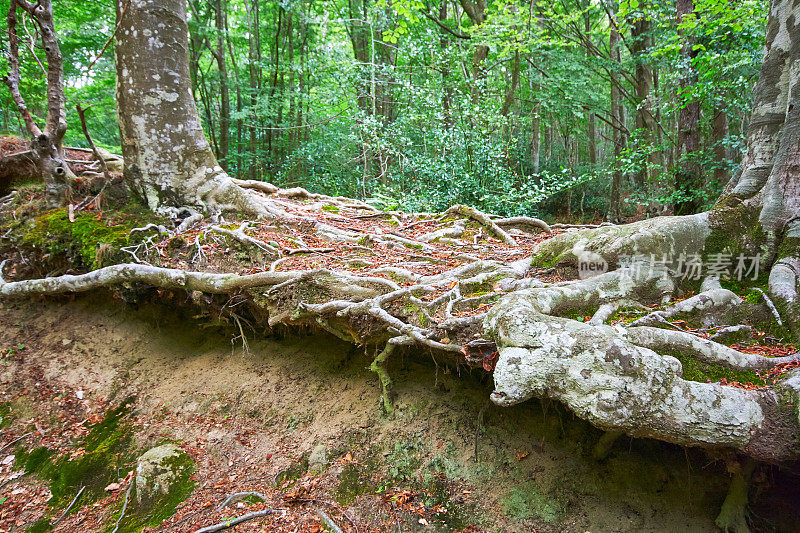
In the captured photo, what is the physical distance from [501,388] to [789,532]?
2.03m

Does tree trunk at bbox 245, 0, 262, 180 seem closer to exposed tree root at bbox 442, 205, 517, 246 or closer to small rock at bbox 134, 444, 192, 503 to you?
exposed tree root at bbox 442, 205, 517, 246

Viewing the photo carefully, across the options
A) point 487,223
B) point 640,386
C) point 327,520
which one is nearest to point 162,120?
point 487,223

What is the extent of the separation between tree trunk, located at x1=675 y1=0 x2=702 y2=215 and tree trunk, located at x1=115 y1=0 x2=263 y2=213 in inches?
267

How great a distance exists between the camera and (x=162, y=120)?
4.77 meters

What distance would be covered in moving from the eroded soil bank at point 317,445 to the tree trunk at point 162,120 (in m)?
1.49

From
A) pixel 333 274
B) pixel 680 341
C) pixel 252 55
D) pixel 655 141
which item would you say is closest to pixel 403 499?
pixel 333 274

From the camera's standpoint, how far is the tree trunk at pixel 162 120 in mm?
4652

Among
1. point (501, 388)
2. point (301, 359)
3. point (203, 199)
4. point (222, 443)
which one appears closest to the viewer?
point (501, 388)

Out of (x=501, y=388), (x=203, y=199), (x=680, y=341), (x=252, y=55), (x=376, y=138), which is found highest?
(x=252, y=55)

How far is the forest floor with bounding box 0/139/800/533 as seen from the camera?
2811mm

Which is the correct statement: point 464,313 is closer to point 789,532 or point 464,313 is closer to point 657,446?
point 657,446

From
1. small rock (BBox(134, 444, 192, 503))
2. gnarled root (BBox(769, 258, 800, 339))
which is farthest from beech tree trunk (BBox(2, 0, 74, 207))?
gnarled root (BBox(769, 258, 800, 339))

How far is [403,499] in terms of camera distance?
3035 millimetres

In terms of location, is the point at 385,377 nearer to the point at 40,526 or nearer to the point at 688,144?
the point at 40,526
